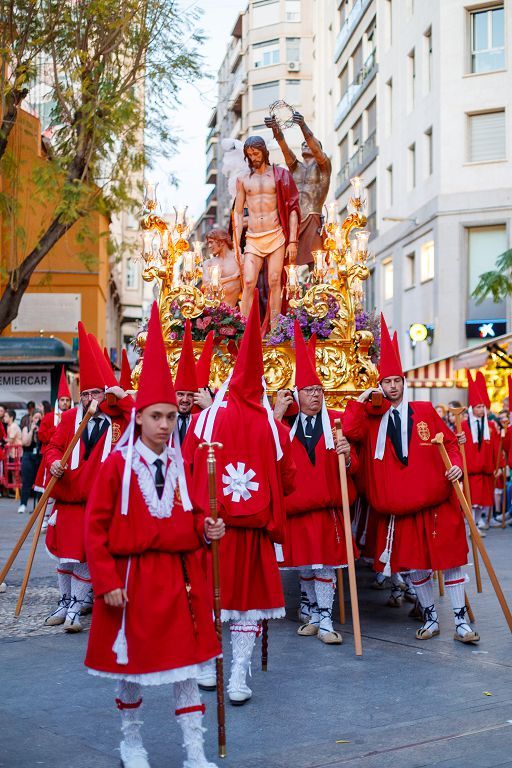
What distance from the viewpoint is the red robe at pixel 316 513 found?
8.06 metres

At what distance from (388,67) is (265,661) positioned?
105 feet

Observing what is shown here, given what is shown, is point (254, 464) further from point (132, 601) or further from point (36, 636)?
point (36, 636)

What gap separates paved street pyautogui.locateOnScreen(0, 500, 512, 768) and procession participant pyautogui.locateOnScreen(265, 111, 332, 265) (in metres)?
5.54

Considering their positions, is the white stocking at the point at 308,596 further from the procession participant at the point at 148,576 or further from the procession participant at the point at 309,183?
the procession participant at the point at 309,183

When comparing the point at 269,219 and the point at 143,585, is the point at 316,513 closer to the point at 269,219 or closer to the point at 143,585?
the point at 143,585

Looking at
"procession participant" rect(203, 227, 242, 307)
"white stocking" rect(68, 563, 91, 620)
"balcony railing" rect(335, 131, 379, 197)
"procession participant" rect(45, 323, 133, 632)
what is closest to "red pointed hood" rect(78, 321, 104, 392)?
"procession participant" rect(45, 323, 133, 632)

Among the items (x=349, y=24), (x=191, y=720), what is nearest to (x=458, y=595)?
(x=191, y=720)

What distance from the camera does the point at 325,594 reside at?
8031mm

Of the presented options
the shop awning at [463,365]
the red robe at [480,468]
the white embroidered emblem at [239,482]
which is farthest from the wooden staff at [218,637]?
the shop awning at [463,365]

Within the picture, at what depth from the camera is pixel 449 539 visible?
7824mm

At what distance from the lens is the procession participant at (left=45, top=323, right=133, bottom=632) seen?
8312 mm

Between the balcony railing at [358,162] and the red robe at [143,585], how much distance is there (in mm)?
34066

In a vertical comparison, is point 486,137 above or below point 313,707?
above

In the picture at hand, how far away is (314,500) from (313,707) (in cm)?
232
